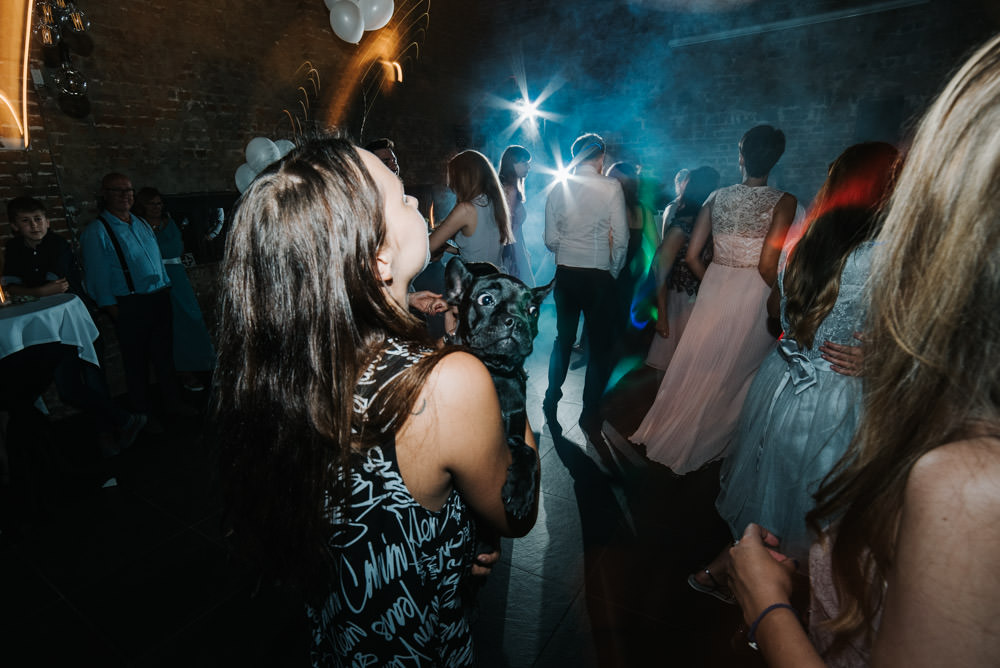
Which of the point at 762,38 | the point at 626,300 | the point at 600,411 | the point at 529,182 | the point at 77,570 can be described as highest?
the point at 762,38

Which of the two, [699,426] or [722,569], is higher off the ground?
[699,426]

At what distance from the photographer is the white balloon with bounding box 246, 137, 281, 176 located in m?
5.27

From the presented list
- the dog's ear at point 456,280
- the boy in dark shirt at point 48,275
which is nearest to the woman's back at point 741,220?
the dog's ear at point 456,280

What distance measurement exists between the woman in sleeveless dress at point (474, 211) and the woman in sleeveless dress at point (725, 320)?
1.53 meters

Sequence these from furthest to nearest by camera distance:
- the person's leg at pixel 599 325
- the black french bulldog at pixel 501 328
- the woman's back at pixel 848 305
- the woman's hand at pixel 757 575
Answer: the person's leg at pixel 599 325 → the woman's back at pixel 848 305 → the black french bulldog at pixel 501 328 → the woman's hand at pixel 757 575

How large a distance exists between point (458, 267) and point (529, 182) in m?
9.94

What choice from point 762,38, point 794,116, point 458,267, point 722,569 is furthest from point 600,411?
point 762,38

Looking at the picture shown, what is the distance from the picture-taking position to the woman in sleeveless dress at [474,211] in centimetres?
333

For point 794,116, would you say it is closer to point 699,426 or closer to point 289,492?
point 699,426

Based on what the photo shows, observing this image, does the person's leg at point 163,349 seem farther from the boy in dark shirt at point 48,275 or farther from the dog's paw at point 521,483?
the dog's paw at point 521,483

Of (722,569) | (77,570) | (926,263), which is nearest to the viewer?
(926,263)

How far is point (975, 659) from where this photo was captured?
0.55 meters

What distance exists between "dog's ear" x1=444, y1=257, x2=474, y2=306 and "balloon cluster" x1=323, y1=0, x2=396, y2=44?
5.67m

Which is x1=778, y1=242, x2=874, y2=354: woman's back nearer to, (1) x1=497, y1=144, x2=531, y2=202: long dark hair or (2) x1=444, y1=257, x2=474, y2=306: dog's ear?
(2) x1=444, y1=257, x2=474, y2=306: dog's ear
